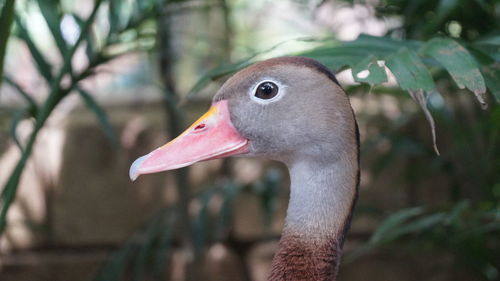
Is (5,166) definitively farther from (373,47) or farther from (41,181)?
(373,47)

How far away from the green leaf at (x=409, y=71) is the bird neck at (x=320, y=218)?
4.8 inches

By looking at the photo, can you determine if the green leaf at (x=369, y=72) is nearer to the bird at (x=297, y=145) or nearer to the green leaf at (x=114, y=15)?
the bird at (x=297, y=145)

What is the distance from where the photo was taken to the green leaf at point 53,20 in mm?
1223

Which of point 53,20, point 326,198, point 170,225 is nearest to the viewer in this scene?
point 326,198

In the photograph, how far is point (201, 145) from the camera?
0.90 metres

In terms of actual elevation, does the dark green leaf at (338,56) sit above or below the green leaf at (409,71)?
below

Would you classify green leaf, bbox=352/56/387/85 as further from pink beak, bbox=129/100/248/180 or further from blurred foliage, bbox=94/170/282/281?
blurred foliage, bbox=94/170/282/281

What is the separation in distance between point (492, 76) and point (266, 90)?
0.32 metres

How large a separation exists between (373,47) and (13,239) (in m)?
1.68

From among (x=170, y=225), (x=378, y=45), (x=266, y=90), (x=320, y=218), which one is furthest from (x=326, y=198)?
(x=170, y=225)

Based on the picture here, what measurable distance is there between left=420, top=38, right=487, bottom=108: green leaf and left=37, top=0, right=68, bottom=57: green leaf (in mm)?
617

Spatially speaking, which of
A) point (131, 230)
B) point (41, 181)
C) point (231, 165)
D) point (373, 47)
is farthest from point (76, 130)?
point (373, 47)

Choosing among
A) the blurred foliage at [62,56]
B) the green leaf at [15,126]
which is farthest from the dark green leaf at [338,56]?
the green leaf at [15,126]

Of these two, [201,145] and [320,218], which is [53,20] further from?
[320,218]
